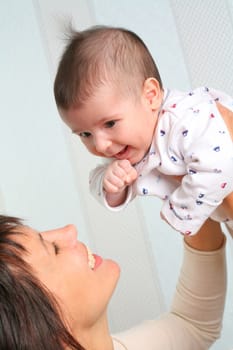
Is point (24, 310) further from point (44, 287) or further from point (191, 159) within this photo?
point (191, 159)

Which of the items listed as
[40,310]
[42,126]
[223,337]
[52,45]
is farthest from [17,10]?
[223,337]

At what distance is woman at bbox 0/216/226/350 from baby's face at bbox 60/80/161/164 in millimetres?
153

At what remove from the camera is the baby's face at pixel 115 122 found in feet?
2.75

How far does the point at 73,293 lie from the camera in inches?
29.4

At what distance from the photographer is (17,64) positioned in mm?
1328

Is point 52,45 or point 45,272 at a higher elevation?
point 52,45

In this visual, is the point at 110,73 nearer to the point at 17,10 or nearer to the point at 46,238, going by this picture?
the point at 46,238

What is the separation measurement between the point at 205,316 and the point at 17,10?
0.83 metres

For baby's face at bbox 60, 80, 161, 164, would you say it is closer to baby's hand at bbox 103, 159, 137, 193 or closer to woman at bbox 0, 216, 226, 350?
baby's hand at bbox 103, 159, 137, 193

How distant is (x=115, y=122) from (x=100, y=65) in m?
0.09

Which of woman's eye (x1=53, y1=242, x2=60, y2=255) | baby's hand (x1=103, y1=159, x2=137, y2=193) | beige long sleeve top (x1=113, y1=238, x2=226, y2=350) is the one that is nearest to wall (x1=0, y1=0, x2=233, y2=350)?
beige long sleeve top (x1=113, y1=238, x2=226, y2=350)

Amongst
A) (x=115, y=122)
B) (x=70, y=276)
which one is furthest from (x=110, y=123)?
(x=70, y=276)

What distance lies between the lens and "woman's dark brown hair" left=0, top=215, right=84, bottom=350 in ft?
2.10

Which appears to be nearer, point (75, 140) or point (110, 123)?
point (110, 123)
